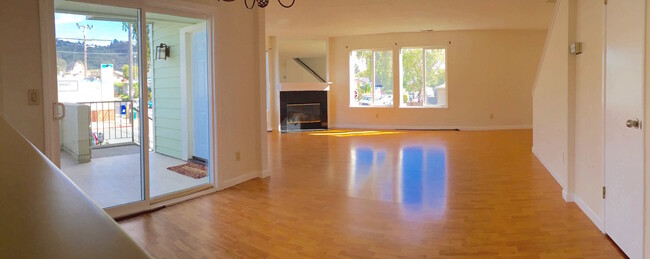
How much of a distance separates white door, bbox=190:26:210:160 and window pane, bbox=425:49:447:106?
7670mm

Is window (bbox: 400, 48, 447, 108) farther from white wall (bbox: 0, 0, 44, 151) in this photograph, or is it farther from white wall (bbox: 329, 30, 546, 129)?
white wall (bbox: 0, 0, 44, 151)

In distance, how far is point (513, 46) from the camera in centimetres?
1107

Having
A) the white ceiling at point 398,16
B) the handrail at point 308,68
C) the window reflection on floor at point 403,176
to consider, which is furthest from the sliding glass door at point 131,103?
the handrail at point 308,68

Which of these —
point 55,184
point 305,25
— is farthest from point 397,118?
point 55,184

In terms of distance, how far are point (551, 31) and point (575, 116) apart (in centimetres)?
131

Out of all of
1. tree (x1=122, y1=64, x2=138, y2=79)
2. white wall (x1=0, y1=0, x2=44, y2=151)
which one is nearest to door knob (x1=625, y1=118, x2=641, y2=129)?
tree (x1=122, y1=64, x2=138, y2=79)

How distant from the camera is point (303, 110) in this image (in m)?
11.8

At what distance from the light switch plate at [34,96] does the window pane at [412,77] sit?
9359 millimetres

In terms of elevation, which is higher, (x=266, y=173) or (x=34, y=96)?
(x=34, y=96)

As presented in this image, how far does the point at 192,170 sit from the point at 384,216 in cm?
244

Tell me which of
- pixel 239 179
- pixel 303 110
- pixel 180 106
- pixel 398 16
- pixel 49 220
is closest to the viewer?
pixel 49 220

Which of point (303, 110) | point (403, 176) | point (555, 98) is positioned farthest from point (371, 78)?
point (555, 98)

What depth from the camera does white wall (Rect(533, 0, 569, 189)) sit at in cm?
435

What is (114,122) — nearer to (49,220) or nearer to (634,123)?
(49,220)
